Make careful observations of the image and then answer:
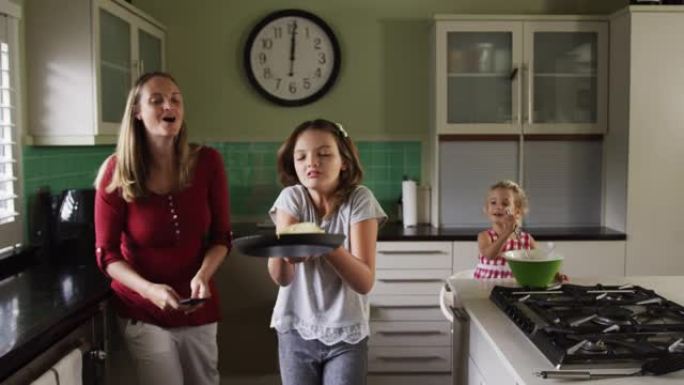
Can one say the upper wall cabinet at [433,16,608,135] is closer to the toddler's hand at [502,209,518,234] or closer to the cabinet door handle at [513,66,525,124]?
the cabinet door handle at [513,66,525,124]

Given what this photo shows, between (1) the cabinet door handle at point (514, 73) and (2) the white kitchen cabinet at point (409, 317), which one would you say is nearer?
(2) the white kitchen cabinet at point (409, 317)

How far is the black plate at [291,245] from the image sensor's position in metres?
1.51

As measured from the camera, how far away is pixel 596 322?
1573 millimetres

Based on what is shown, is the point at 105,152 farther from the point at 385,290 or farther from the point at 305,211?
the point at 305,211

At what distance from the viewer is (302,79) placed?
12.9 feet

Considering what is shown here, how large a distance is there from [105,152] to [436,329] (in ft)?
6.06

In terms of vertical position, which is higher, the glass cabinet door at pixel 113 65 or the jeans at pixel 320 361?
the glass cabinet door at pixel 113 65

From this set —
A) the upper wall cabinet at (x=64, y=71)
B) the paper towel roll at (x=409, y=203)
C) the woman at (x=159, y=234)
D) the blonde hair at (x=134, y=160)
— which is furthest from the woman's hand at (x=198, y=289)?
the paper towel roll at (x=409, y=203)

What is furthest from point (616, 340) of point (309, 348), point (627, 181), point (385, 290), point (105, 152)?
point (105, 152)

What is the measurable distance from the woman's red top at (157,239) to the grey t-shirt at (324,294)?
458 mm

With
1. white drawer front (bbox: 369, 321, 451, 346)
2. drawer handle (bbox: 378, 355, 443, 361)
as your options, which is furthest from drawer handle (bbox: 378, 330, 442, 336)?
drawer handle (bbox: 378, 355, 443, 361)

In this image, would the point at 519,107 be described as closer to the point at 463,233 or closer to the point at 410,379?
the point at 463,233

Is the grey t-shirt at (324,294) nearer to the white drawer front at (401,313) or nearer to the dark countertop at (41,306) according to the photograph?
the dark countertop at (41,306)

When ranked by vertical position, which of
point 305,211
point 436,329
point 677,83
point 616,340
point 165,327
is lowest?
point 436,329
